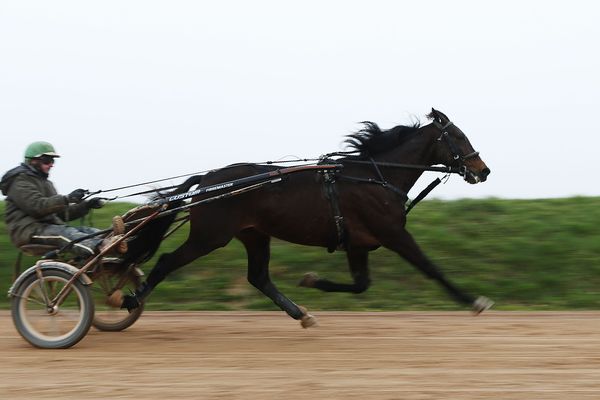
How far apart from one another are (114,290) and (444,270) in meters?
4.20

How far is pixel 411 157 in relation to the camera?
7.71 metres

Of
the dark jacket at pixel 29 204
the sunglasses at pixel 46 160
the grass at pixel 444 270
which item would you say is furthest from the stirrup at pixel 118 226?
the grass at pixel 444 270

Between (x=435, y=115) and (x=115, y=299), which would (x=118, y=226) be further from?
(x=435, y=115)

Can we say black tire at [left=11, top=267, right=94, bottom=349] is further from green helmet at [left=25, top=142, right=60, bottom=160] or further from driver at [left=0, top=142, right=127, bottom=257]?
green helmet at [left=25, top=142, right=60, bottom=160]

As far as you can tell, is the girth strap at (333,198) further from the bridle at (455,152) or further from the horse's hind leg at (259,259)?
the bridle at (455,152)

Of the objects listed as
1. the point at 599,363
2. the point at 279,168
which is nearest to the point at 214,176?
the point at 279,168

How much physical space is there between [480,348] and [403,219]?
1.34 meters

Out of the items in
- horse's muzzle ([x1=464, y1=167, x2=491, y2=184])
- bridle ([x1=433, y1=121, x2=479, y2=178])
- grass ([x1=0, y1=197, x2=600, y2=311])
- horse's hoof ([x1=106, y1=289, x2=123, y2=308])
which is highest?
bridle ([x1=433, y1=121, x2=479, y2=178])

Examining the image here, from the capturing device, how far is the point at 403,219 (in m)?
7.48

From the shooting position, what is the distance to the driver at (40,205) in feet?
23.1

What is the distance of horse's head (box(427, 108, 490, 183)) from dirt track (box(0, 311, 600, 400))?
133cm

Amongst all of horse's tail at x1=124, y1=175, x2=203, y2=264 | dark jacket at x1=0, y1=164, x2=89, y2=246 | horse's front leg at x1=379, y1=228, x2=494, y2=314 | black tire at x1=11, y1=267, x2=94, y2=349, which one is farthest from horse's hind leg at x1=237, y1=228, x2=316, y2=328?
black tire at x1=11, y1=267, x2=94, y2=349

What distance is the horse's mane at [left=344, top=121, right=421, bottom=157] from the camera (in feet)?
25.6

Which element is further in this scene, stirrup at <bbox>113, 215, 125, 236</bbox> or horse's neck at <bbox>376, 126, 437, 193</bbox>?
horse's neck at <bbox>376, 126, 437, 193</bbox>
